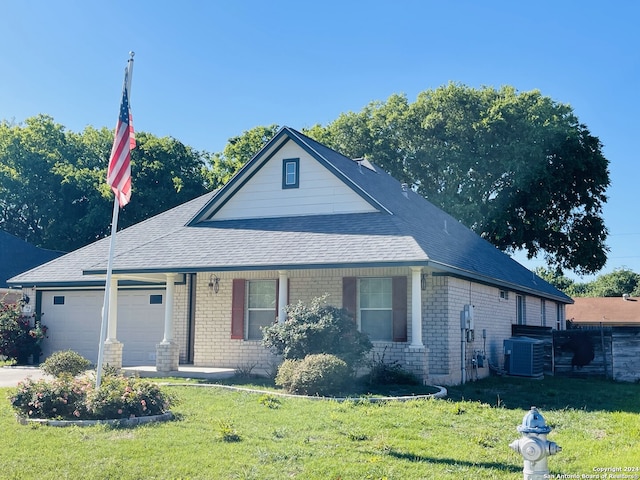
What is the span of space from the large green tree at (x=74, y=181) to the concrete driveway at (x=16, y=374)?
20017 mm

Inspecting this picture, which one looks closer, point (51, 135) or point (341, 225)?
point (341, 225)

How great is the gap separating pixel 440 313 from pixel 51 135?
115ft

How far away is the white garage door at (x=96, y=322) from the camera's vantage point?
2025 cm

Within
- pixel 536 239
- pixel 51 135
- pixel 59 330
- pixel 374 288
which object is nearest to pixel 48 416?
pixel 374 288

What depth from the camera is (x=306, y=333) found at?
45.5 feet

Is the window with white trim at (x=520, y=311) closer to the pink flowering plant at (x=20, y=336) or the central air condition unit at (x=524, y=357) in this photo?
the central air condition unit at (x=524, y=357)

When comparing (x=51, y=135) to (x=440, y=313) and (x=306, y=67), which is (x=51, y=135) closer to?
(x=306, y=67)

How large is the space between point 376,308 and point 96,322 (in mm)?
9669

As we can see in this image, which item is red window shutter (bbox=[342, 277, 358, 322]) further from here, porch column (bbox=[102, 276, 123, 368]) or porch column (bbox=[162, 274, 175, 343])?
porch column (bbox=[102, 276, 123, 368])

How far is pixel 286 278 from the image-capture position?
16.2 m

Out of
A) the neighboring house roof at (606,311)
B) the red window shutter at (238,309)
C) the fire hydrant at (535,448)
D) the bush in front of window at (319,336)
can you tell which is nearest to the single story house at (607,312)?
the neighboring house roof at (606,311)

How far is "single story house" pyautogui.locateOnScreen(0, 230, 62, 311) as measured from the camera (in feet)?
90.5

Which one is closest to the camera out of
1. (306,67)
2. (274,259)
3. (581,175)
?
(274,259)

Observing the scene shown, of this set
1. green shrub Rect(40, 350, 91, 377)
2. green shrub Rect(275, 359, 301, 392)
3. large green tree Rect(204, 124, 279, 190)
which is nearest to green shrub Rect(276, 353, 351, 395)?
green shrub Rect(275, 359, 301, 392)
